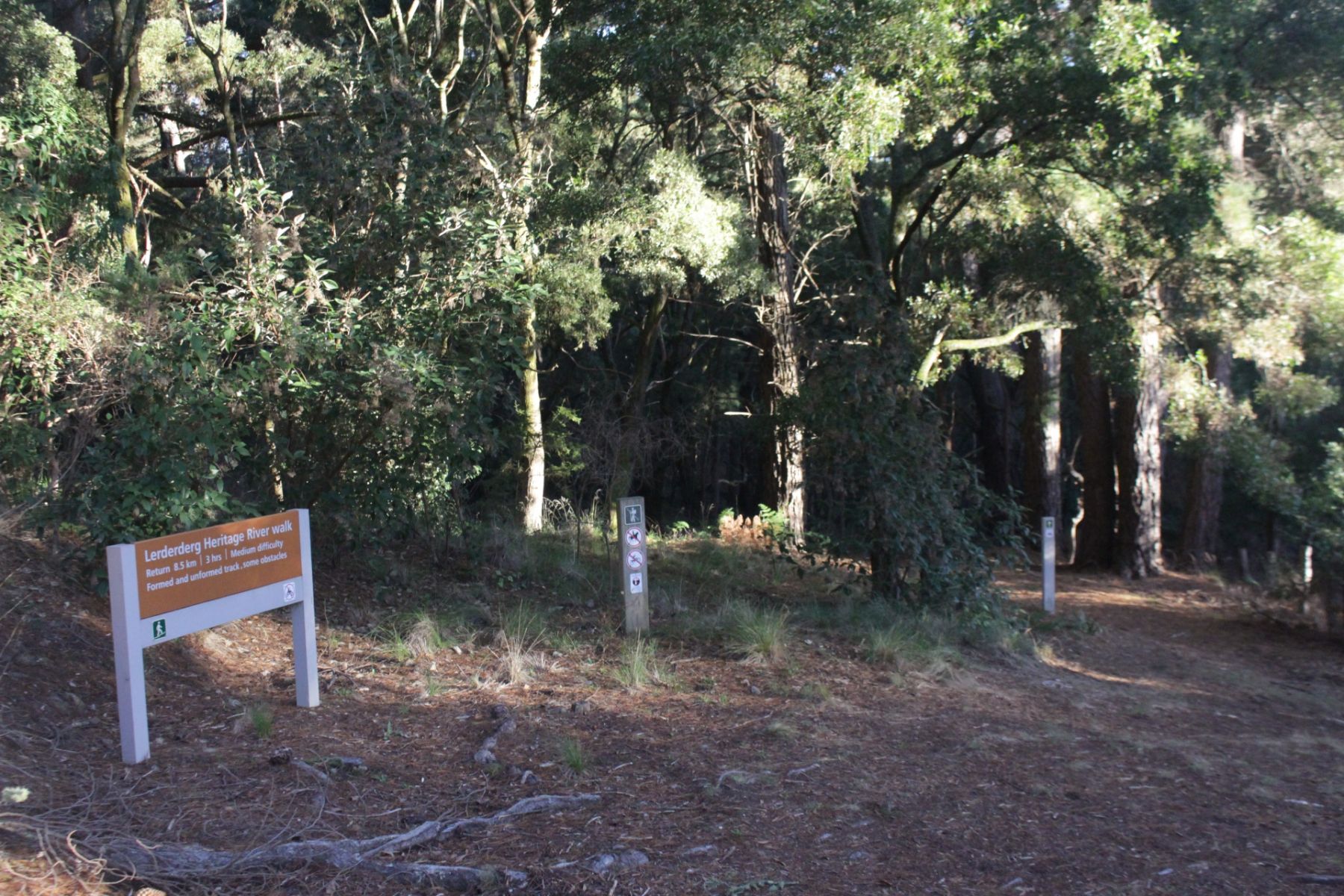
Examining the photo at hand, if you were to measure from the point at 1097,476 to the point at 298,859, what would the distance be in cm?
1721

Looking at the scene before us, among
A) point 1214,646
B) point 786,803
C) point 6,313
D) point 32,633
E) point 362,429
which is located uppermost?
point 6,313

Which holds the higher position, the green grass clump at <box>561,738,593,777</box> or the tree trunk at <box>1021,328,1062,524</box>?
the tree trunk at <box>1021,328,1062,524</box>

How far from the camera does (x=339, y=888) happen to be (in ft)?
14.1

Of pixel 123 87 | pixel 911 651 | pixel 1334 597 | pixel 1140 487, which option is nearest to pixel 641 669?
pixel 911 651

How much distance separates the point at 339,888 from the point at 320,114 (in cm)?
813

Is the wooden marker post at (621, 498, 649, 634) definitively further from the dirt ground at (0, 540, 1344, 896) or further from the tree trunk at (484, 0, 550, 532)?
the tree trunk at (484, 0, 550, 532)

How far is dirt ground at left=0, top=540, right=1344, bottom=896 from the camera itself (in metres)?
4.71

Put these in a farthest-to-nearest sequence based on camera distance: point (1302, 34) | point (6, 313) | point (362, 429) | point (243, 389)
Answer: point (1302, 34), point (362, 429), point (243, 389), point (6, 313)

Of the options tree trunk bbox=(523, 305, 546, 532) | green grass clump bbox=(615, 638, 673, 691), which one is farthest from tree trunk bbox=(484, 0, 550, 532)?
green grass clump bbox=(615, 638, 673, 691)

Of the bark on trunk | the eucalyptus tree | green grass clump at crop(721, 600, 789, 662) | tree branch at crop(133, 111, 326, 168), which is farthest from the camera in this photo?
tree branch at crop(133, 111, 326, 168)

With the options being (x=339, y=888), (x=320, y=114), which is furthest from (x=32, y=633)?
(x=320, y=114)

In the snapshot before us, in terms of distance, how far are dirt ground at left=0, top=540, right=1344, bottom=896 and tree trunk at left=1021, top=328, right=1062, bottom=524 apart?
10.8 m

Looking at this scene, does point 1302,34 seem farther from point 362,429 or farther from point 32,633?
point 32,633

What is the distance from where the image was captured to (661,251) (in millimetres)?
14648
